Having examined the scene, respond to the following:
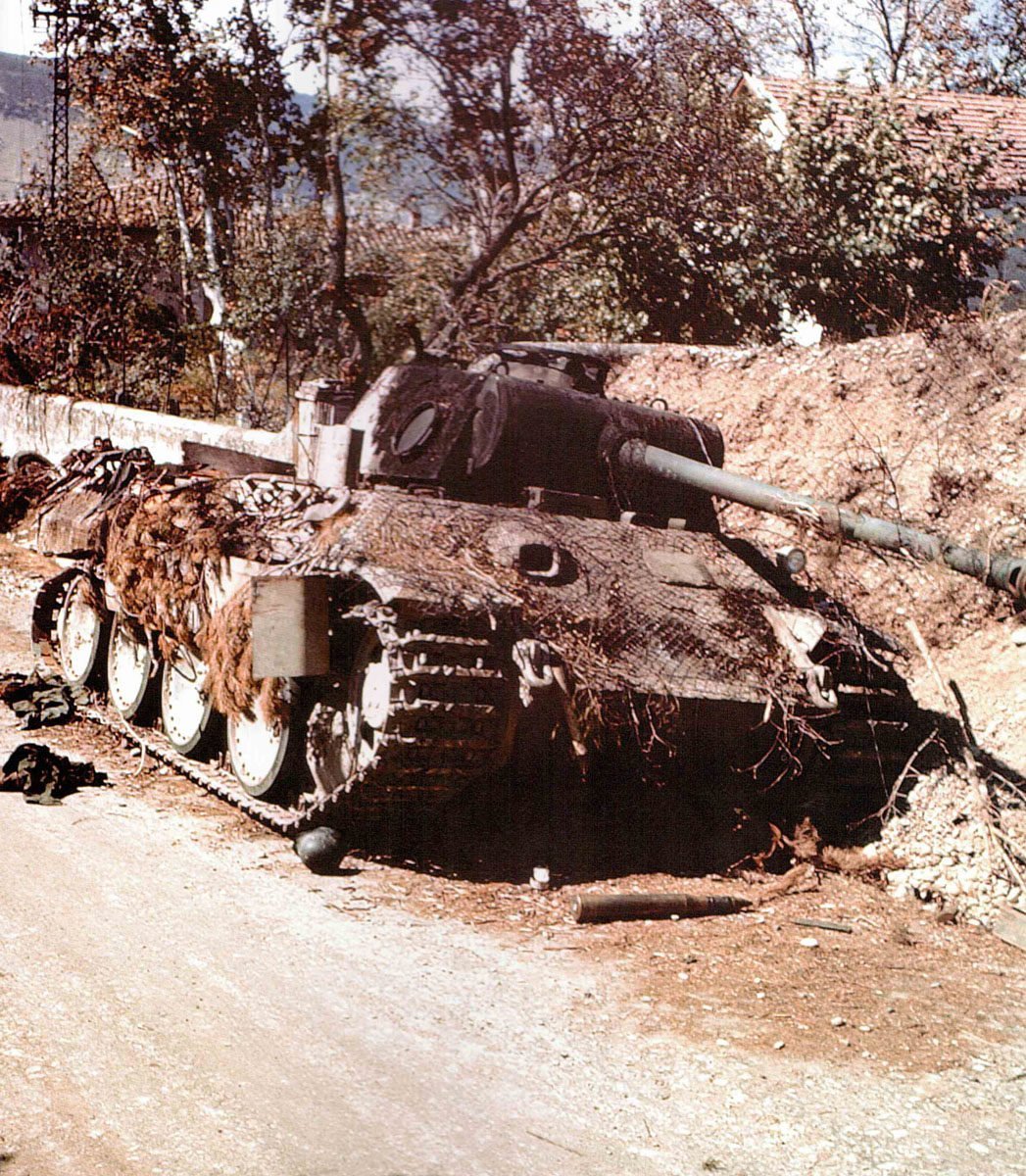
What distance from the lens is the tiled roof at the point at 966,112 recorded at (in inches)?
693

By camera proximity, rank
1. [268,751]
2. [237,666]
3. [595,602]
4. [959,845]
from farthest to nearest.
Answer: [268,751]
[959,845]
[237,666]
[595,602]

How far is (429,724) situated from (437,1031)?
5.47 feet

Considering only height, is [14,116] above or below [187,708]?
above

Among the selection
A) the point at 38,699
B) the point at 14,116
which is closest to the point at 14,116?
the point at 14,116

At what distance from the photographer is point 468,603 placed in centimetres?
669

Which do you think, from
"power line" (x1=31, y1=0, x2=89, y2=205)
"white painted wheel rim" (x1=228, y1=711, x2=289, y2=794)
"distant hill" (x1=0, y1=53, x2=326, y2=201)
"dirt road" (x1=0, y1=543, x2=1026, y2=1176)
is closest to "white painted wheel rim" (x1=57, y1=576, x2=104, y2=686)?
"white painted wheel rim" (x1=228, y1=711, x2=289, y2=794)

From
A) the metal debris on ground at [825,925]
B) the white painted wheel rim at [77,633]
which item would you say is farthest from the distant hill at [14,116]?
the metal debris on ground at [825,925]

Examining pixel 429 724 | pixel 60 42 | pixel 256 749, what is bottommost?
pixel 256 749

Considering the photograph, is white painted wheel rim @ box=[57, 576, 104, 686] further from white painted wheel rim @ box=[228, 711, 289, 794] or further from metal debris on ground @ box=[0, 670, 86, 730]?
white painted wheel rim @ box=[228, 711, 289, 794]

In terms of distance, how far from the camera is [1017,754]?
29.6ft

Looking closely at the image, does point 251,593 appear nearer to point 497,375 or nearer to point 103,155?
point 497,375

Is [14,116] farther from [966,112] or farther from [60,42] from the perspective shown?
[966,112]

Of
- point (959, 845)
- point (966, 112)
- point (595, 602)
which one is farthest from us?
point (966, 112)

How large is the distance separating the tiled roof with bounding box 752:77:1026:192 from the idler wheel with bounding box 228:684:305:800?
40.2 feet
